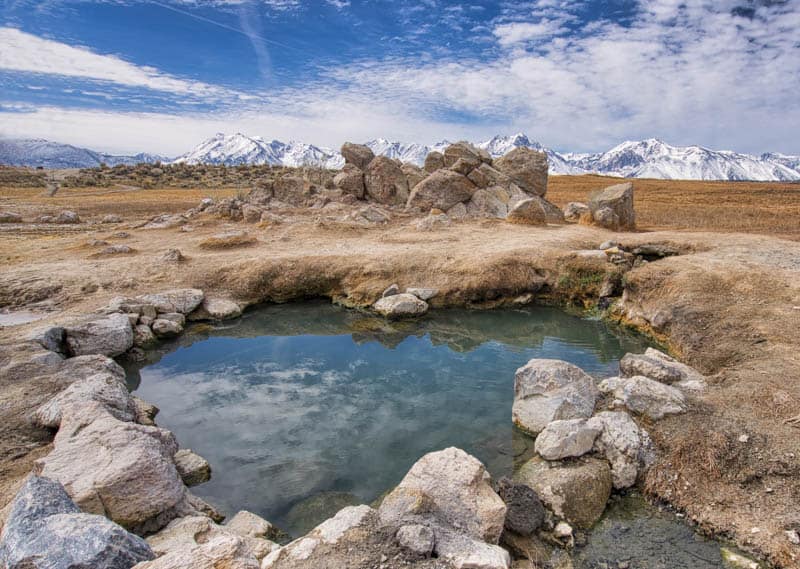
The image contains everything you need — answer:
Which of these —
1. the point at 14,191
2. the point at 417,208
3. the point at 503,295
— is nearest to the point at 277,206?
the point at 417,208

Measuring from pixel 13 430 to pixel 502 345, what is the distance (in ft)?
37.6

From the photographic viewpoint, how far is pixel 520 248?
1828 centimetres

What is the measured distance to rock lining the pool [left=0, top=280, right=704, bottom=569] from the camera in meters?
5.09

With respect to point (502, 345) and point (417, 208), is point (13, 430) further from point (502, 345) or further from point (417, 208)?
point (417, 208)

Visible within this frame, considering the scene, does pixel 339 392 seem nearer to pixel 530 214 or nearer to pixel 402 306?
pixel 402 306

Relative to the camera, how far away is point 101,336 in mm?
11875

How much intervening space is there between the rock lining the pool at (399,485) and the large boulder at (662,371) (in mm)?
40

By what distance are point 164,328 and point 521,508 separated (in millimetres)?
11762

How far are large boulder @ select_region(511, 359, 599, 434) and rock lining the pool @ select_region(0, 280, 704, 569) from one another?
0.02 meters


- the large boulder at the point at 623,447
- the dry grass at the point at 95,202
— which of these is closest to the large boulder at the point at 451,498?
the large boulder at the point at 623,447

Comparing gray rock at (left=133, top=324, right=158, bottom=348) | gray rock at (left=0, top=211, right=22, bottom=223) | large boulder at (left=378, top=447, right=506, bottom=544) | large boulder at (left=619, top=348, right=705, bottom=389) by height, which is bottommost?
gray rock at (left=133, top=324, right=158, bottom=348)

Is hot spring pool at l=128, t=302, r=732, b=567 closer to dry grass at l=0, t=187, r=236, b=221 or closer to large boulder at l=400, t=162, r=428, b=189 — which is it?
large boulder at l=400, t=162, r=428, b=189

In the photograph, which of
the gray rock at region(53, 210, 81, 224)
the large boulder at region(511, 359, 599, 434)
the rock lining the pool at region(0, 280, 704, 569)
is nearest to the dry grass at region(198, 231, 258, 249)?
the rock lining the pool at region(0, 280, 704, 569)

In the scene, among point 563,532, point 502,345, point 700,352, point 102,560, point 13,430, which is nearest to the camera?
point 102,560
